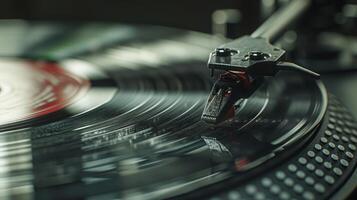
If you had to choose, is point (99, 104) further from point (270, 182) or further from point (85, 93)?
point (270, 182)

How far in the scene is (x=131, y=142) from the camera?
0.62m

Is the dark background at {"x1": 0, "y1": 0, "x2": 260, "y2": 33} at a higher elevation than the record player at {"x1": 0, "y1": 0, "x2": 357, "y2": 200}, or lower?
higher

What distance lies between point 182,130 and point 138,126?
0.05 metres

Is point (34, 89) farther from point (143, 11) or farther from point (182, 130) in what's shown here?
point (143, 11)

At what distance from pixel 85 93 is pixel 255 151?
326 mm

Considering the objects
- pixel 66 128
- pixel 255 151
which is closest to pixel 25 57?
pixel 66 128

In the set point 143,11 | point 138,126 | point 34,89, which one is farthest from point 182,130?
point 143,11

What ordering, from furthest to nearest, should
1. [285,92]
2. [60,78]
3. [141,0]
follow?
[141,0] → [60,78] → [285,92]

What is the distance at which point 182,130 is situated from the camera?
2.11ft

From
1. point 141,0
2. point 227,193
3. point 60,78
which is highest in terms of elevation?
point 141,0

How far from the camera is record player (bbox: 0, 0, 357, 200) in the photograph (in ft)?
1.74

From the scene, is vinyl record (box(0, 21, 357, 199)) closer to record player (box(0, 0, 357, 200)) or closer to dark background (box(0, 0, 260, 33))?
record player (box(0, 0, 357, 200))

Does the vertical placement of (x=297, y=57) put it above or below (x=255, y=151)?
above

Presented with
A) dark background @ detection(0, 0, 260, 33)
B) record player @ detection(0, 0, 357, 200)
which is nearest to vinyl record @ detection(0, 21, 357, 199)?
record player @ detection(0, 0, 357, 200)
